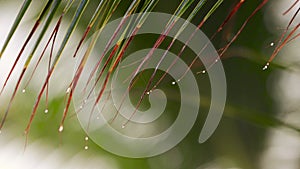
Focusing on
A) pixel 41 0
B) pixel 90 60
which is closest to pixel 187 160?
pixel 90 60

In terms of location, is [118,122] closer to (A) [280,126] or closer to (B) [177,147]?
(B) [177,147]

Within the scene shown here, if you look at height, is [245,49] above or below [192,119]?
above

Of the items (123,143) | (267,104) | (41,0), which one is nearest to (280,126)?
(267,104)

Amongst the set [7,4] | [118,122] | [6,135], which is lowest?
[6,135]

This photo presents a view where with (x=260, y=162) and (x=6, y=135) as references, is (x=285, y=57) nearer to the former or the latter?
(x=260, y=162)

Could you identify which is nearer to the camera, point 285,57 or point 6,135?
point 285,57

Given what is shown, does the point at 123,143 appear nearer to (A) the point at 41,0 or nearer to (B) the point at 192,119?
(B) the point at 192,119

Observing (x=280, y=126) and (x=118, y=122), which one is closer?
(x=280, y=126)

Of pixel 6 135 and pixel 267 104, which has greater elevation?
pixel 267 104
